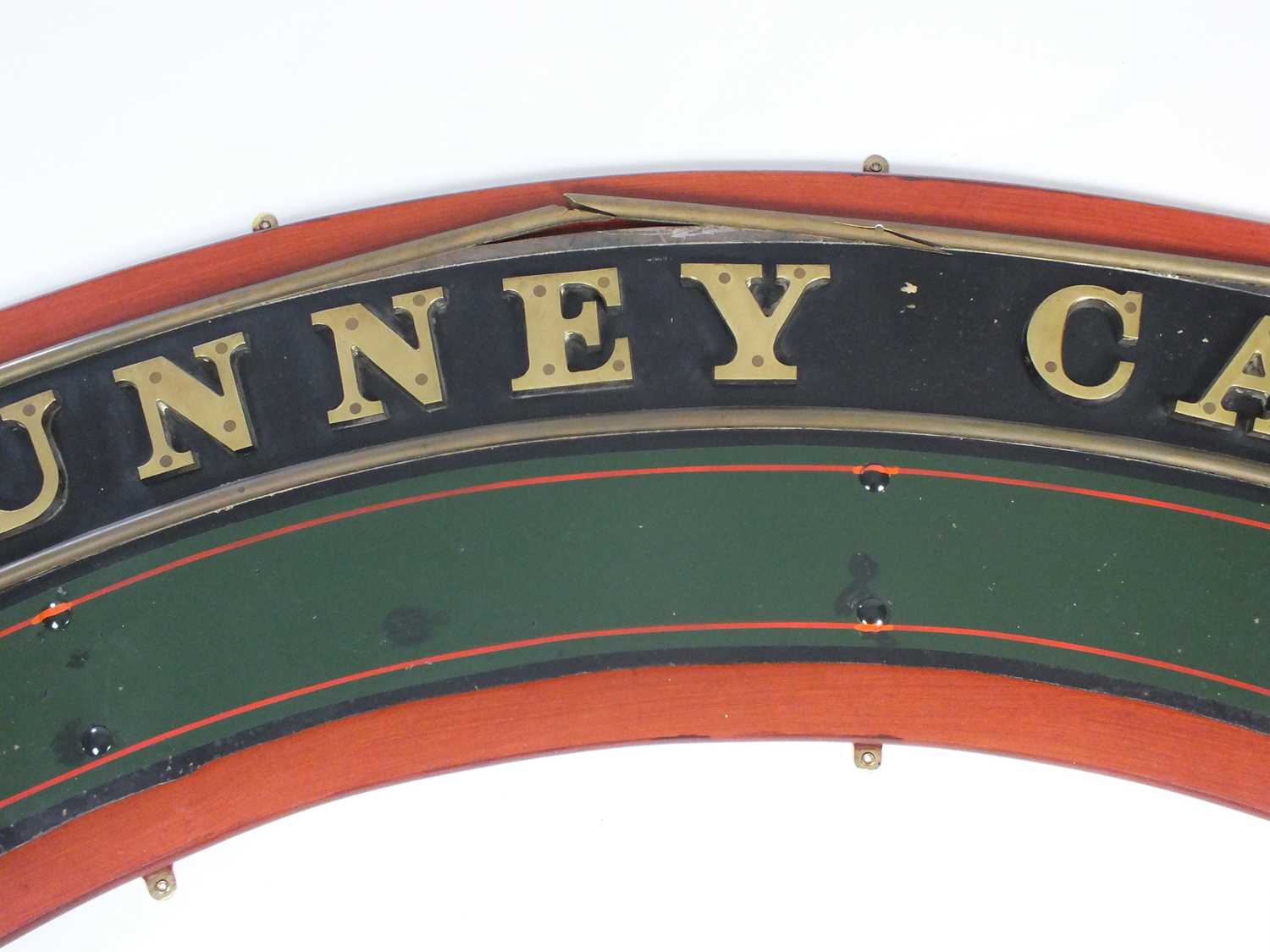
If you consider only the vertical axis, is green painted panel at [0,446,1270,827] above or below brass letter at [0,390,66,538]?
below

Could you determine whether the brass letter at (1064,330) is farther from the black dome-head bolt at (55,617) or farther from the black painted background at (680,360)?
the black dome-head bolt at (55,617)

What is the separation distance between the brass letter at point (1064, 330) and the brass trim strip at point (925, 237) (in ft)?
0.12

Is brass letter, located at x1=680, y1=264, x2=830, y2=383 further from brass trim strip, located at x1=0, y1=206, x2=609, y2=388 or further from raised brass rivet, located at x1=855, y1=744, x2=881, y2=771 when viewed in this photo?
raised brass rivet, located at x1=855, y1=744, x2=881, y2=771

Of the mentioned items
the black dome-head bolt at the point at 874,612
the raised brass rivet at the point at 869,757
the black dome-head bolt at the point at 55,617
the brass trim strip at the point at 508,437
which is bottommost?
the raised brass rivet at the point at 869,757

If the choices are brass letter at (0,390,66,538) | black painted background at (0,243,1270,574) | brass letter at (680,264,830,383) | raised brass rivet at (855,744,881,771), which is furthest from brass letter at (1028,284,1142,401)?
brass letter at (0,390,66,538)

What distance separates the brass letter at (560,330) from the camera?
5.60 ft

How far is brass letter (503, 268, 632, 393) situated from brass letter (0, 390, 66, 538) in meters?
0.59

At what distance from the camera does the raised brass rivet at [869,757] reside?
1.72 metres

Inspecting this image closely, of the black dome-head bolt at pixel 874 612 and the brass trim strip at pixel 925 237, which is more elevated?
the brass trim strip at pixel 925 237

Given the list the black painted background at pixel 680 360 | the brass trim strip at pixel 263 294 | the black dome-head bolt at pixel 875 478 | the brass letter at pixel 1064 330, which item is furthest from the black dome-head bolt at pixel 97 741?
the brass letter at pixel 1064 330

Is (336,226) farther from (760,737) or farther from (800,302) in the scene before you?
(760,737)

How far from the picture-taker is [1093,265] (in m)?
1.68

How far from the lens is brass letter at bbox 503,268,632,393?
5.60 ft

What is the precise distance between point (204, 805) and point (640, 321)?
0.83 meters
